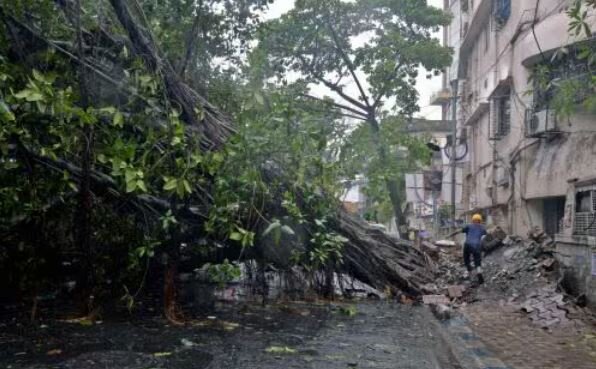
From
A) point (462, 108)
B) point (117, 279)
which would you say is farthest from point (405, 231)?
point (117, 279)

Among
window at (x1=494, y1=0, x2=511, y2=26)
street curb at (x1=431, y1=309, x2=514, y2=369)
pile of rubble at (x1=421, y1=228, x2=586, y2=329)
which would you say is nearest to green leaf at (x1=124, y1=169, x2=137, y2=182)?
street curb at (x1=431, y1=309, x2=514, y2=369)

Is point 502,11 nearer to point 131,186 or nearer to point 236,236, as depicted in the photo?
point 236,236

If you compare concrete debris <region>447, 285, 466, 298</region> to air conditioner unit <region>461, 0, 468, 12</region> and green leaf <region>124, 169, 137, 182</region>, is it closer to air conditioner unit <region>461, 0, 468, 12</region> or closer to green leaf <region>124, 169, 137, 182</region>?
green leaf <region>124, 169, 137, 182</region>

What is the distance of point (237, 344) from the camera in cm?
576

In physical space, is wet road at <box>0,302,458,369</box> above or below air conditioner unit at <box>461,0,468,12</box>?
below

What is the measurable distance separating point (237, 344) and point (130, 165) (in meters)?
1.98

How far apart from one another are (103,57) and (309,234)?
3365 millimetres

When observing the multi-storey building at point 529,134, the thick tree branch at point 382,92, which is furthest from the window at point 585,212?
the thick tree branch at point 382,92

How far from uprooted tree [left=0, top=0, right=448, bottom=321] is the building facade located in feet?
17.9

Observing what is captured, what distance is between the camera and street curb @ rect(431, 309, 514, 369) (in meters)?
6.27

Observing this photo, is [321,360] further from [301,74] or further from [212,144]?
[301,74]

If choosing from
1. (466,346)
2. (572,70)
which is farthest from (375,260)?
(572,70)

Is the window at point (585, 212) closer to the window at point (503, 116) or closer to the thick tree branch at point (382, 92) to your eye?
the thick tree branch at point (382, 92)

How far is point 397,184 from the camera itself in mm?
18547
